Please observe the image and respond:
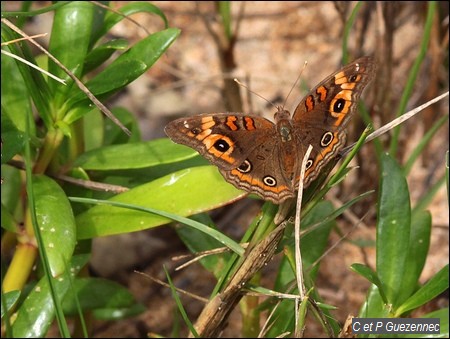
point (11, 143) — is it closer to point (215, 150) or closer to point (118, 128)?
point (215, 150)

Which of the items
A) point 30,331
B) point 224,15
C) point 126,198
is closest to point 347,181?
point 224,15

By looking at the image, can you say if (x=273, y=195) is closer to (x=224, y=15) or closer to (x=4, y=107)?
(x=4, y=107)

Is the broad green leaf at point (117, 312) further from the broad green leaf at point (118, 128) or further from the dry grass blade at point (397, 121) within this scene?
the dry grass blade at point (397, 121)

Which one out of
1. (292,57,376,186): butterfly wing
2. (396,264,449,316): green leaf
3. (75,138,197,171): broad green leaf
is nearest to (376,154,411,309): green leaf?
(396,264,449,316): green leaf

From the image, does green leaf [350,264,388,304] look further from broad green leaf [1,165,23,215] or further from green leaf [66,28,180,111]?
broad green leaf [1,165,23,215]

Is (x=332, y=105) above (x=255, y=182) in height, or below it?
above

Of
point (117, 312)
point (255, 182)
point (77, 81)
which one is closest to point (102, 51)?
point (77, 81)
